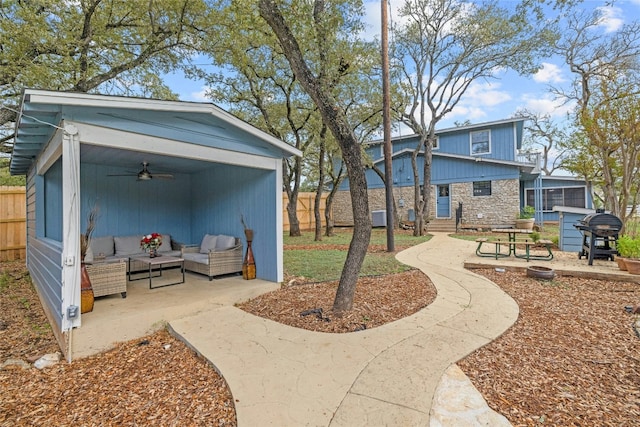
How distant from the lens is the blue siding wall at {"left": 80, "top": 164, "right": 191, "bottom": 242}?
6293 mm

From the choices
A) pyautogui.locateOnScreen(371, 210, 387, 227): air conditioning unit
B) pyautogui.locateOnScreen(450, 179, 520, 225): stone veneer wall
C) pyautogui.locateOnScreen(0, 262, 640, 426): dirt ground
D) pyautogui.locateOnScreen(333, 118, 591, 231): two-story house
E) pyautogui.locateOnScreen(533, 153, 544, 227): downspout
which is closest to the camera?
pyautogui.locateOnScreen(0, 262, 640, 426): dirt ground

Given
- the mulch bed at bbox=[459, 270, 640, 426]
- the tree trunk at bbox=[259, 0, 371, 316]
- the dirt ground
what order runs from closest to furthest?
the mulch bed at bbox=[459, 270, 640, 426]
the dirt ground
the tree trunk at bbox=[259, 0, 371, 316]

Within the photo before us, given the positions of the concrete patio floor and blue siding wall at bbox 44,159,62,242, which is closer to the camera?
the concrete patio floor

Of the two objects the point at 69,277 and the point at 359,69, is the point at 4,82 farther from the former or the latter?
the point at 359,69

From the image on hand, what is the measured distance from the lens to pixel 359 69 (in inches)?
425

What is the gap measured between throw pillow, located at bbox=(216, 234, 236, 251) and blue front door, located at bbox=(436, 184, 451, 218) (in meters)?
13.5

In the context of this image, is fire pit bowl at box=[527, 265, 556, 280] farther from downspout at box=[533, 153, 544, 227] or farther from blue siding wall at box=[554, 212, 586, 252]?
downspout at box=[533, 153, 544, 227]

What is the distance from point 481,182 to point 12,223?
17.9 meters

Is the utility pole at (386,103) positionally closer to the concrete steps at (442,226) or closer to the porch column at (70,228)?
the porch column at (70,228)

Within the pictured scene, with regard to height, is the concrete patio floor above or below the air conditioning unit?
below

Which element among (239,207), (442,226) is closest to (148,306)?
(239,207)

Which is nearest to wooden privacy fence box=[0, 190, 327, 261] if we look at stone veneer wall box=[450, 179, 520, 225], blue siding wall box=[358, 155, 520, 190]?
blue siding wall box=[358, 155, 520, 190]

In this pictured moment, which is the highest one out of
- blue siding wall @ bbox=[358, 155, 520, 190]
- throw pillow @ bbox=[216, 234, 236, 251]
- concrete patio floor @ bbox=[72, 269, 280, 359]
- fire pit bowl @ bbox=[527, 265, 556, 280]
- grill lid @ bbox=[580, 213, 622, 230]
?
blue siding wall @ bbox=[358, 155, 520, 190]

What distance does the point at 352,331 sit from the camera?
3521 mm
